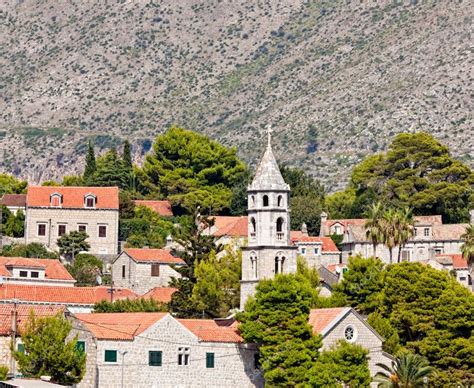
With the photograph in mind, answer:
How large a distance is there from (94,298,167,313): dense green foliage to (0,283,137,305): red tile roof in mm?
3145

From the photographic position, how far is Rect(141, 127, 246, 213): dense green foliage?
506 feet

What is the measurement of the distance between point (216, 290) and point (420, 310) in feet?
48.2

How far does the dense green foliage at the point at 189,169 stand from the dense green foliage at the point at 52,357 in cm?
6551

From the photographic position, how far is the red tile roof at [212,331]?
302ft

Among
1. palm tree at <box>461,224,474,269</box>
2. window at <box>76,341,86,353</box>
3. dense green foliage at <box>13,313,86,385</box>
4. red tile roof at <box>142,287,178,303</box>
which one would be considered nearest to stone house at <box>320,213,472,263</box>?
palm tree at <box>461,224,474,269</box>

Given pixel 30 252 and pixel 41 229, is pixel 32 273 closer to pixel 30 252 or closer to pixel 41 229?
pixel 30 252

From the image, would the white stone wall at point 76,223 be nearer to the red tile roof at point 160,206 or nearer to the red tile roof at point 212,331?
the red tile roof at point 160,206

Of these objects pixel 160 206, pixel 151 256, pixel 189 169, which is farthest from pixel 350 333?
pixel 189 169

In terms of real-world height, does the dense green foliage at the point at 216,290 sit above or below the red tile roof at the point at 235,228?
below

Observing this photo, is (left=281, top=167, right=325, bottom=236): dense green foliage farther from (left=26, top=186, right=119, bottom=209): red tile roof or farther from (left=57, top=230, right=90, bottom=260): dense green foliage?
(left=57, top=230, right=90, bottom=260): dense green foliage

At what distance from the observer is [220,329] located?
93.5 meters

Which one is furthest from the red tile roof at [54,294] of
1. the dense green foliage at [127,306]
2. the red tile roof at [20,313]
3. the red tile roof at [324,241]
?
the red tile roof at [324,241]

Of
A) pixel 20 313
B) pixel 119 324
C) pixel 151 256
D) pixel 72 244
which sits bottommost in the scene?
pixel 119 324

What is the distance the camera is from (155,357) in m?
90.4
